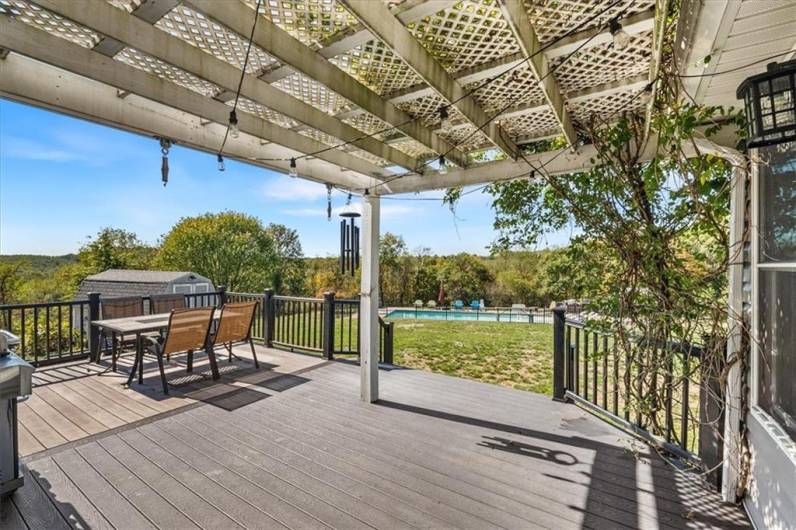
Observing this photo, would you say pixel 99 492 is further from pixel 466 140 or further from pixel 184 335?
pixel 466 140

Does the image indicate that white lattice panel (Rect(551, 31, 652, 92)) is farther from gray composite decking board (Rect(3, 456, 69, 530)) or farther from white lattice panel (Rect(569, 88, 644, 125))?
gray composite decking board (Rect(3, 456, 69, 530))

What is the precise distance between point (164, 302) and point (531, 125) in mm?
5398

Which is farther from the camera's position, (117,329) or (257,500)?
(117,329)

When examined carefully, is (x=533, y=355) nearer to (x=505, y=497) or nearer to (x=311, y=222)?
(x=505, y=497)

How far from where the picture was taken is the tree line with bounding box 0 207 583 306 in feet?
62.5

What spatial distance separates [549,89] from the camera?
201 centimetres

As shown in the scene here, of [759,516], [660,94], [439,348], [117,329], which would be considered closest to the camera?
[759,516]

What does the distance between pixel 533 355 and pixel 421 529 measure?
758 centimetres

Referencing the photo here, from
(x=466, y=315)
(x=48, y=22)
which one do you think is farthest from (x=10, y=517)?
(x=466, y=315)

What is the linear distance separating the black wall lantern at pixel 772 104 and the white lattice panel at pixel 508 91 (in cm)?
95

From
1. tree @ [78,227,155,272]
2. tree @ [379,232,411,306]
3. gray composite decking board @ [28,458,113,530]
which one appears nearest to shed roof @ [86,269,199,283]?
tree @ [78,227,155,272]

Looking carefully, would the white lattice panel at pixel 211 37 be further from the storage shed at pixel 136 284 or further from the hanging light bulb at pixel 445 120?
the storage shed at pixel 136 284

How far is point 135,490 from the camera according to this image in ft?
6.83

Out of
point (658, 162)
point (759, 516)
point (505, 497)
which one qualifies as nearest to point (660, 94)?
point (658, 162)
